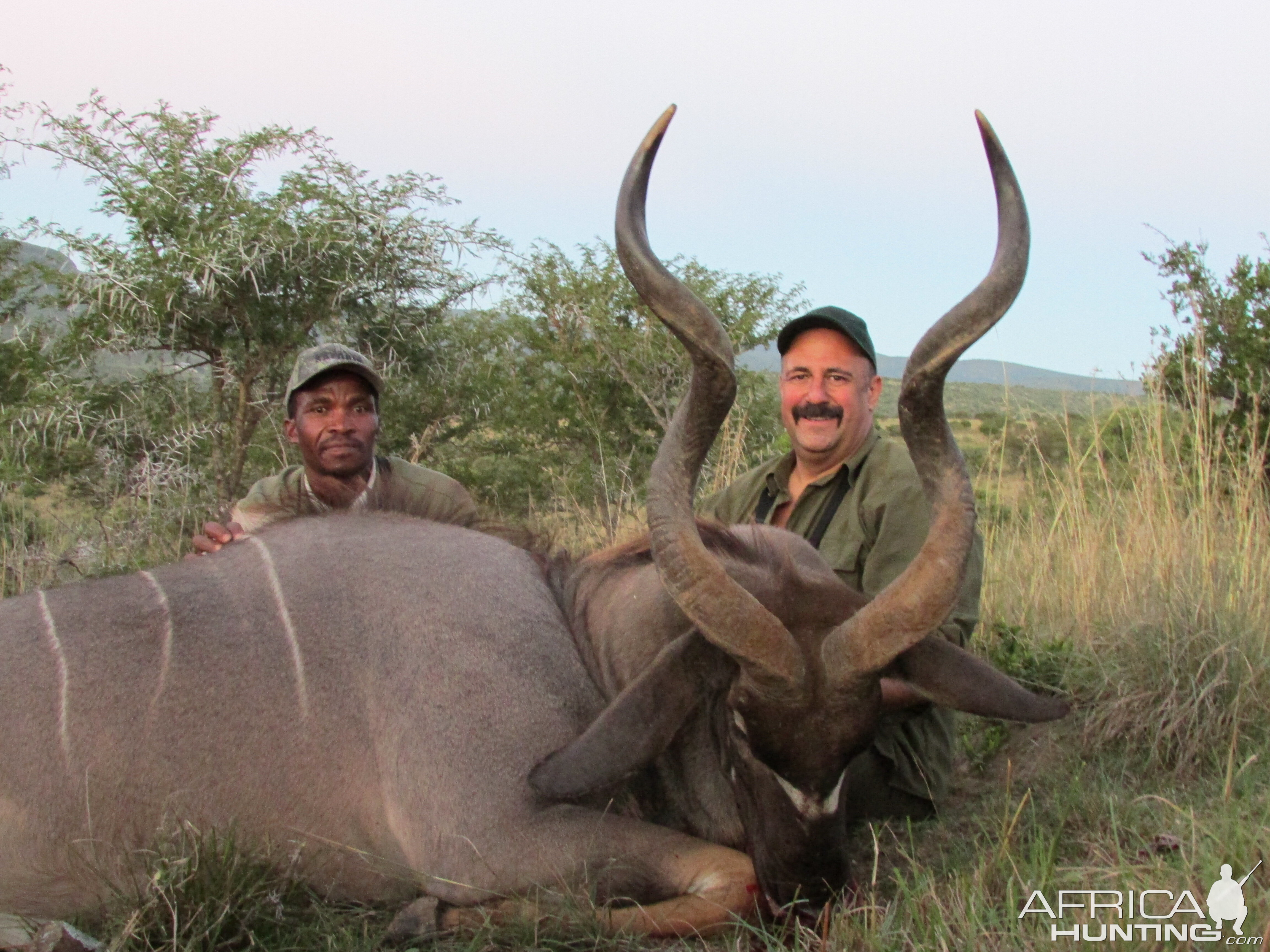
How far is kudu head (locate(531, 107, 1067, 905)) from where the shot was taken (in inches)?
115

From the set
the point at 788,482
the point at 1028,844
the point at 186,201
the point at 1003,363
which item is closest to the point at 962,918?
the point at 1028,844

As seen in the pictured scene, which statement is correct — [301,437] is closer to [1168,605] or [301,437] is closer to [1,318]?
[1168,605]

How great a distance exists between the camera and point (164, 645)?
3453mm

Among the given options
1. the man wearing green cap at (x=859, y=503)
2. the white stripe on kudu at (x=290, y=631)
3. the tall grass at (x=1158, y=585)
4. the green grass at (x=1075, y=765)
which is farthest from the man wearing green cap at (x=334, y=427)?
the tall grass at (x=1158, y=585)

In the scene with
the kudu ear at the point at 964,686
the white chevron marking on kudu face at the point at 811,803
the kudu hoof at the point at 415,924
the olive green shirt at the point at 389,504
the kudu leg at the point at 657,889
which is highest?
the olive green shirt at the point at 389,504

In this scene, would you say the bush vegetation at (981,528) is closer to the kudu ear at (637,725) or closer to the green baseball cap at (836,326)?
the kudu ear at (637,725)

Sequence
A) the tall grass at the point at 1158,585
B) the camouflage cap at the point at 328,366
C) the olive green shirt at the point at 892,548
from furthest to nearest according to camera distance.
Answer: the camouflage cap at the point at 328,366 → the tall grass at the point at 1158,585 → the olive green shirt at the point at 892,548

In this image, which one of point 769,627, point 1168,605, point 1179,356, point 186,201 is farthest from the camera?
point 186,201

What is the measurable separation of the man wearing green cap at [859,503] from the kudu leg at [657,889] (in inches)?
22.7

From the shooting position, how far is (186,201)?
873cm

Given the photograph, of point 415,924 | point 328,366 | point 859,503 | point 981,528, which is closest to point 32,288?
point 328,366

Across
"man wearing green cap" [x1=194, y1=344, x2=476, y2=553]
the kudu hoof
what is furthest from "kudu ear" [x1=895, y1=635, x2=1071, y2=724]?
"man wearing green cap" [x1=194, y1=344, x2=476, y2=553]

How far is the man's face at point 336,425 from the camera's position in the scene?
17.1ft

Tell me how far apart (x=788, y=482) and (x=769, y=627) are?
173 cm
